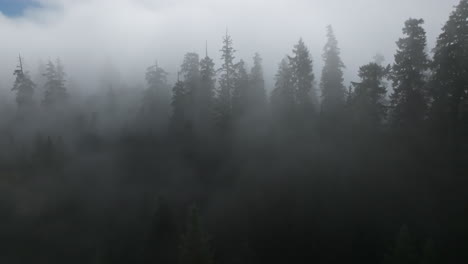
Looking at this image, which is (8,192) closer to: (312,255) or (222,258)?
(222,258)

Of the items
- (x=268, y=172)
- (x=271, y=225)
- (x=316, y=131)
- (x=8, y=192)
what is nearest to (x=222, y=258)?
(x=271, y=225)

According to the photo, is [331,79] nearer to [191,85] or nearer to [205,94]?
[205,94]

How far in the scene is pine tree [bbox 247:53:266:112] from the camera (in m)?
51.8

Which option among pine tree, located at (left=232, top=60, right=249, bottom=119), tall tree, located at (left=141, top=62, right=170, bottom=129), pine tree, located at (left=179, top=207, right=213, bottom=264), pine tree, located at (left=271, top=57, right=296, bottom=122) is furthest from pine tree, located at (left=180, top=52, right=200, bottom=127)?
pine tree, located at (left=179, top=207, right=213, bottom=264)

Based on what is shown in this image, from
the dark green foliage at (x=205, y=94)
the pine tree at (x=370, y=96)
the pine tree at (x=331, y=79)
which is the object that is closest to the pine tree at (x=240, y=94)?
the dark green foliage at (x=205, y=94)

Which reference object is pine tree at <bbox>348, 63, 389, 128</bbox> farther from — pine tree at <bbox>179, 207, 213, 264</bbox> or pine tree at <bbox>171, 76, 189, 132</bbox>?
pine tree at <bbox>171, 76, 189, 132</bbox>

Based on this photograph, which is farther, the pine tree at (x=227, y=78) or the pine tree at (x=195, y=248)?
the pine tree at (x=227, y=78)

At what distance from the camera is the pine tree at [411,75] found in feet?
109

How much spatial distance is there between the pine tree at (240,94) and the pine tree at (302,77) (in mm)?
8663

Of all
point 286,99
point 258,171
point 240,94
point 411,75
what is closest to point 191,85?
point 240,94

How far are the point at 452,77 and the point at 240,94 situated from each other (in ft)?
93.6

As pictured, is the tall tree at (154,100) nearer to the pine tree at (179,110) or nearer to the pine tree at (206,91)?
the pine tree at (179,110)

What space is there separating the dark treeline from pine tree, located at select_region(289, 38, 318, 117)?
15cm

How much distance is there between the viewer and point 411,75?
109 ft
